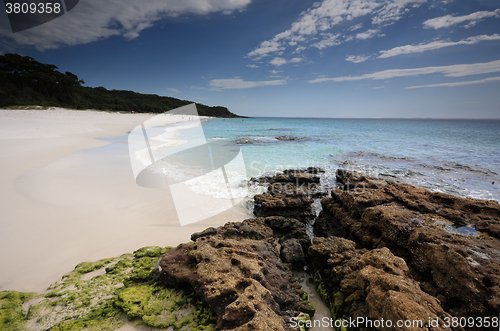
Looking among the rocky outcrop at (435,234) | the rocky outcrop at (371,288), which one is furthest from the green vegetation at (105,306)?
the rocky outcrop at (435,234)

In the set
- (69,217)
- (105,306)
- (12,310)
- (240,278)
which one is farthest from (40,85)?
(240,278)

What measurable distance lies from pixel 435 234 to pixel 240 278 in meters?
3.30

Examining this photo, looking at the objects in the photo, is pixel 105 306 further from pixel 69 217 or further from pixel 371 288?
pixel 371 288

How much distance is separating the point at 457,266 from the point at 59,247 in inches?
261

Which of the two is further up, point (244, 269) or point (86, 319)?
point (244, 269)

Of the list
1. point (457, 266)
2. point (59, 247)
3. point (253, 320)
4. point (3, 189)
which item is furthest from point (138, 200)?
point (457, 266)

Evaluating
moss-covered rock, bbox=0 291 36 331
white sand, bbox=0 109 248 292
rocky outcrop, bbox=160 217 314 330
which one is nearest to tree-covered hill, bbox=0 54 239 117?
white sand, bbox=0 109 248 292

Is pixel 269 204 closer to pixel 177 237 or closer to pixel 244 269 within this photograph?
pixel 177 237

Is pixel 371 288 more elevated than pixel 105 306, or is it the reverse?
pixel 371 288

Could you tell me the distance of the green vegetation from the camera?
2377mm

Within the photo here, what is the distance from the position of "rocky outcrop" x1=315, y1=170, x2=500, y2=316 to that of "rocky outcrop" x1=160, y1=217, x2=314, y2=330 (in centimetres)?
173

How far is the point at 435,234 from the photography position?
3.26m

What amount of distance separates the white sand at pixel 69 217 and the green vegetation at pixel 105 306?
43 cm

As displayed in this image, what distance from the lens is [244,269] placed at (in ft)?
8.48
